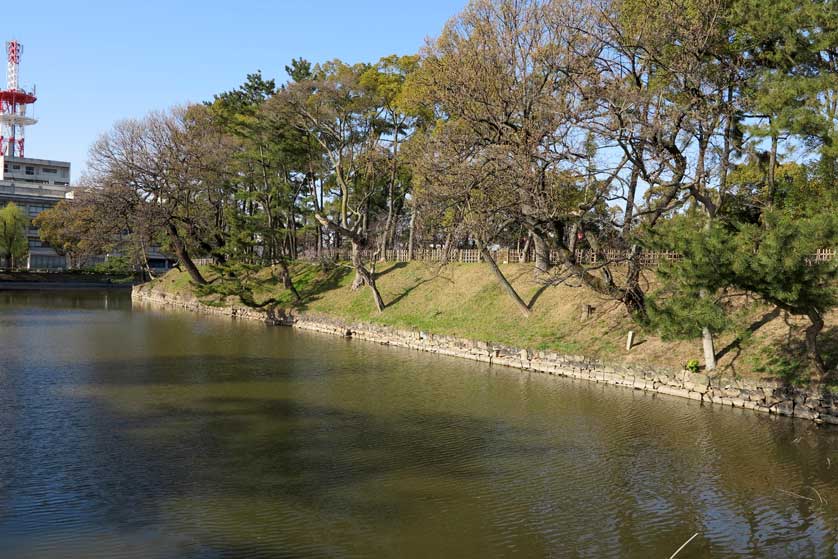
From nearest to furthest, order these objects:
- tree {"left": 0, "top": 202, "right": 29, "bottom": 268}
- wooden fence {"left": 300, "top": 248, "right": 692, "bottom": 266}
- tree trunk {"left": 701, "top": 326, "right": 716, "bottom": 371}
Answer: tree trunk {"left": 701, "top": 326, "right": 716, "bottom": 371}, wooden fence {"left": 300, "top": 248, "right": 692, "bottom": 266}, tree {"left": 0, "top": 202, "right": 29, "bottom": 268}

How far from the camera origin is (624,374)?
21297mm

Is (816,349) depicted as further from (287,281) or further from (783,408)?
(287,281)

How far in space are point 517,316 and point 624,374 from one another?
772 centimetres

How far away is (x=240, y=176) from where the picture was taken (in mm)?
43562

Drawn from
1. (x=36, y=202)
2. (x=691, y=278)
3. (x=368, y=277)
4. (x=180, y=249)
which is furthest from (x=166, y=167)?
(x=36, y=202)

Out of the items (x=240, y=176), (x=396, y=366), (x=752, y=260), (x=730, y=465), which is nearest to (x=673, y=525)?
(x=730, y=465)

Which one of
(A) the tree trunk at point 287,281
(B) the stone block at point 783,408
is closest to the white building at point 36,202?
(A) the tree trunk at point 287,281

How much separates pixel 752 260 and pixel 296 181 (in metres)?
35.4

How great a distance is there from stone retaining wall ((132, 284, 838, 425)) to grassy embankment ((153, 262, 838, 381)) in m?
0.47

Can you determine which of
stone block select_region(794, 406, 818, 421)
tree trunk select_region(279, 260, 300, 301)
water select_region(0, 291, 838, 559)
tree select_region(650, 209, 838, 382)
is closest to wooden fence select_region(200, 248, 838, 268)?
tree trunk select_region(279, 260, 300, 301)

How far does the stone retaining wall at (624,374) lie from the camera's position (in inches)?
671

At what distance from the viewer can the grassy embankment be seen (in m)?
19.2

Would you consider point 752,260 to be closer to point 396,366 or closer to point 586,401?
point 586,401

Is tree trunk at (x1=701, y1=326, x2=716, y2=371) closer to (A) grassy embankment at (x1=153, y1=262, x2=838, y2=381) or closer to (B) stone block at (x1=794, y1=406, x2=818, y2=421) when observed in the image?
(A) grassy embankment at (x1=153, y1=262, x2=838, y2=381)
